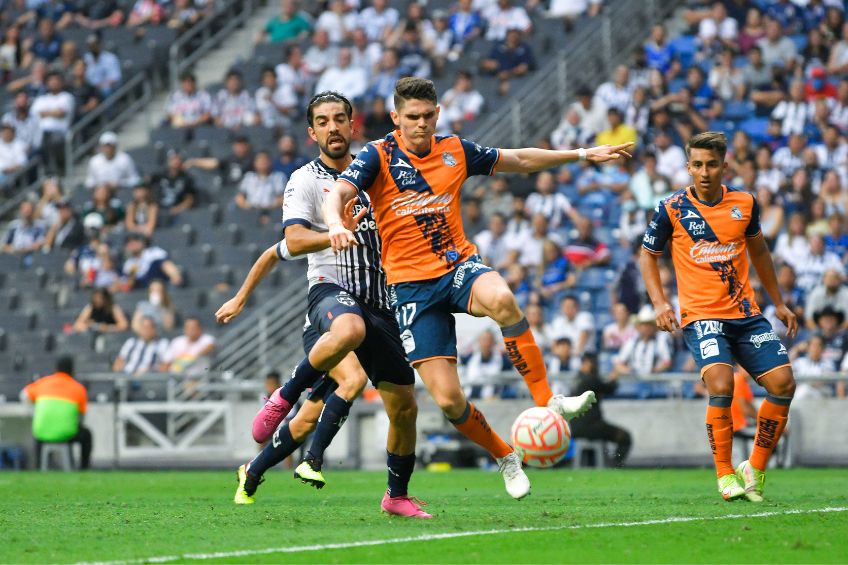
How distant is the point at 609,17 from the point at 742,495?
1541cm

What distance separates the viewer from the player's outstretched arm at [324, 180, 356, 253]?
8172 mm

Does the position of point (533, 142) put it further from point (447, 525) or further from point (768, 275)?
point (447, 525)

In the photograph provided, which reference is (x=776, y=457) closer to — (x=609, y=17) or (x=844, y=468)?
(x=844, y=468)

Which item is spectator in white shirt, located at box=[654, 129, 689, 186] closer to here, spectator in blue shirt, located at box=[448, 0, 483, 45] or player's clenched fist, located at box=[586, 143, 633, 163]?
spectator in blue shirt, located at box=[448, 0, 483, 45]

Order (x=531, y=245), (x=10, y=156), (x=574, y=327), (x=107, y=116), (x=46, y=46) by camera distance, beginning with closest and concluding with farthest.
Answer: (x=574, y=327) < (x=531, y=245) < (x=10, y=156) < (x=107, y=116) < (x=46, y=46)

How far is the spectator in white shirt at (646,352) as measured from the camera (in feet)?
63.4

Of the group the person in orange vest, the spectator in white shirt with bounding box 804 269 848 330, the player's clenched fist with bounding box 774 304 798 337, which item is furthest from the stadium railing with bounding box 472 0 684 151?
the player's clenched fist with bounding box 774 304 798 337

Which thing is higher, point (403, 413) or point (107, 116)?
point (107, 116)

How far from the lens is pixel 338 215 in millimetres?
8609

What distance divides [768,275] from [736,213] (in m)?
0.58

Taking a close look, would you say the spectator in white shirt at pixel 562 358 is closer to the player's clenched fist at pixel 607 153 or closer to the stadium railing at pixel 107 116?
the player's clenched fist at pixel 607 153

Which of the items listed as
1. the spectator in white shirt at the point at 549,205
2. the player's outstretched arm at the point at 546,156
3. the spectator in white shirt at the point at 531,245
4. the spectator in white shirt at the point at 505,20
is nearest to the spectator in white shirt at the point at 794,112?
the spectator in white shirt at the point at 549,205

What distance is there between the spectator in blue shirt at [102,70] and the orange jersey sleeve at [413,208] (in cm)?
2001

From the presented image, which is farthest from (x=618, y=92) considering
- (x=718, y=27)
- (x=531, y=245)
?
(x=531, y=245)
